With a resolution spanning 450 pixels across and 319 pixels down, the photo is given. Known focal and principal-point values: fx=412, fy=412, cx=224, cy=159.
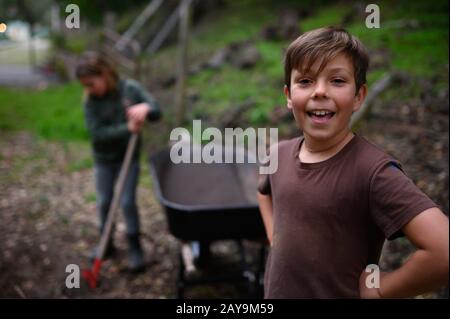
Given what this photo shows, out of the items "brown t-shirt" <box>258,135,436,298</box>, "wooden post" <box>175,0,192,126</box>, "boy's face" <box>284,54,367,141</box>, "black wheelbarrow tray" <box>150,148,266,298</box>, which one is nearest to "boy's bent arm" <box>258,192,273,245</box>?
"brown t-shirt" <box>258,135,436,298</box>

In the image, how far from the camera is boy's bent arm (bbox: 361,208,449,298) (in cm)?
110

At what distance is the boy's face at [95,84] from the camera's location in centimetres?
355

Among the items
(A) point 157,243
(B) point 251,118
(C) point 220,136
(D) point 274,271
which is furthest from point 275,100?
(D) point 274,271

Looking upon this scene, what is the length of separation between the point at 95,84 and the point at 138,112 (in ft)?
1.45

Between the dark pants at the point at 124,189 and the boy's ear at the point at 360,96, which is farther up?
the boy's ear at the point at 360,96

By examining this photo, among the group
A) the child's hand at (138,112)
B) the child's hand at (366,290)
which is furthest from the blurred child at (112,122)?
the child's hand at (366,290)

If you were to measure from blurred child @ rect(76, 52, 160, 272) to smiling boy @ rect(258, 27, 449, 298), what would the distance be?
2394 millimetres

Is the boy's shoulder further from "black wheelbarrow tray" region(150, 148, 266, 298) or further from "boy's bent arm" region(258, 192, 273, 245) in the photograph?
"black wheelbarrow tray" region(150, 148, 266, 298)

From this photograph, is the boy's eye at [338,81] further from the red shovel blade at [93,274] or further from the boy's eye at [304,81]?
the red shovel blade at [93,274]

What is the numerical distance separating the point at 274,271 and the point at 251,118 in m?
5.40

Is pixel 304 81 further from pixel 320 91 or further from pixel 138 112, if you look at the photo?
pixel 138 112

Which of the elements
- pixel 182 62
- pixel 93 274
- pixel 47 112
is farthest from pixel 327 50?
pixel 47 112

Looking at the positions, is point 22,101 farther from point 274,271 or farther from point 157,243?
point 274,271

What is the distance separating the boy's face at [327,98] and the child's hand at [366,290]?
0.48 meters
